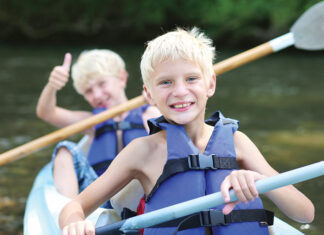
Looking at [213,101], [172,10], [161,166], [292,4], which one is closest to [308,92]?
[213,101]

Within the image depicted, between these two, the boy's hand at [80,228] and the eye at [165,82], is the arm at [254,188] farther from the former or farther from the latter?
the boy's hand at [80,228]

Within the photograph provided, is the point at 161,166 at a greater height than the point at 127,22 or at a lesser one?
lesser

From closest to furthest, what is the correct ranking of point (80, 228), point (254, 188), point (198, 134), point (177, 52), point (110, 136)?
point (254, 188) → point (80, 228) → point (177, 52) → point (198, 134) → point (110, 136)

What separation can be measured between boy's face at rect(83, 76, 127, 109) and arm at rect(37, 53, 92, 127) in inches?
5.0

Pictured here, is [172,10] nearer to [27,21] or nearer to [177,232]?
[27,21]

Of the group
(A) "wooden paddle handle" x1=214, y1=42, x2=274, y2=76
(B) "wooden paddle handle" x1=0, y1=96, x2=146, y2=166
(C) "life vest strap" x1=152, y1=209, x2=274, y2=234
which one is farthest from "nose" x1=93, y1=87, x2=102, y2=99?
(C) "life vest strap" x1=152, y1=209, x2=274, y2=234

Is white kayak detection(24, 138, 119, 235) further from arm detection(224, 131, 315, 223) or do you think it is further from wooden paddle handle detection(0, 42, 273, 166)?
arm detection(224, 131, 315, 223)

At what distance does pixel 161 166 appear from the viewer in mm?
1632

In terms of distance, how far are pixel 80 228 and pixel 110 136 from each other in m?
1.31

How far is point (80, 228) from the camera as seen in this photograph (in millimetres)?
1469

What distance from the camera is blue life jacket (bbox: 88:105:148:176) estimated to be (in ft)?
8.76

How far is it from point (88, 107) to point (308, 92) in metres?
2.86

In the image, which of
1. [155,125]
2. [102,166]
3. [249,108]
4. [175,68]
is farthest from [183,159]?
[249,108]

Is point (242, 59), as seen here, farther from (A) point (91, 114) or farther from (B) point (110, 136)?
(A) point (91, 114)
